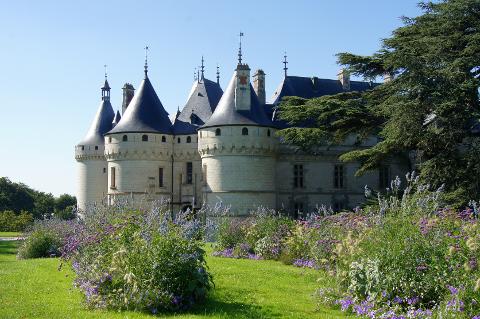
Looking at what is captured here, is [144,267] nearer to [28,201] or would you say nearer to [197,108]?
[197,108]

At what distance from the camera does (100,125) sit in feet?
125

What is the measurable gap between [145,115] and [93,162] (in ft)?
23.8

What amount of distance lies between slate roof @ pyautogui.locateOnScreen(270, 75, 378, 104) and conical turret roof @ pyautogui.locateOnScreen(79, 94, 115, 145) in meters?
11.5

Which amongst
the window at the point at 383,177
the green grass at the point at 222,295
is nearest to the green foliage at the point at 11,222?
the window at the point at 383,177

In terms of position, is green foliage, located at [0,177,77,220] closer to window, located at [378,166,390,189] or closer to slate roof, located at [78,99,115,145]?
slate roof, located at [78,99,115,145]

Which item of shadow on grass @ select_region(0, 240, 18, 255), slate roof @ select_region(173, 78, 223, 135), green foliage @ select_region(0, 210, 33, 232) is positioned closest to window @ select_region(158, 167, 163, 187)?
slate roof @ select_region(173, 78, 223, 135)

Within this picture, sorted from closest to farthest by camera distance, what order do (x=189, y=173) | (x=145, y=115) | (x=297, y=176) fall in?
(x=297, y=176) < (x=145, y=115) < (x=189, y=173)

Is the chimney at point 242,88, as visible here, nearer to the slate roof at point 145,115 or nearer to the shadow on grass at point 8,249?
the slate roof at point 145,115

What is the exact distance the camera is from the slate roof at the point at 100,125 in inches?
1480

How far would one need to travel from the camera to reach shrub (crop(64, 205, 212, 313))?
8.07m

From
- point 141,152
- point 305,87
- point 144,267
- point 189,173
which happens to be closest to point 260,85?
point 305,87

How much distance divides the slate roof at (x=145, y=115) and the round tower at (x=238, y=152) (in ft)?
12.4

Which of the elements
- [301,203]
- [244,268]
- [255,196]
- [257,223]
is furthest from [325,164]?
[244,268]

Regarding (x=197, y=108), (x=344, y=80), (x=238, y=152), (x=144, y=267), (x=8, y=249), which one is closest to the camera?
(x=144, y=267)
